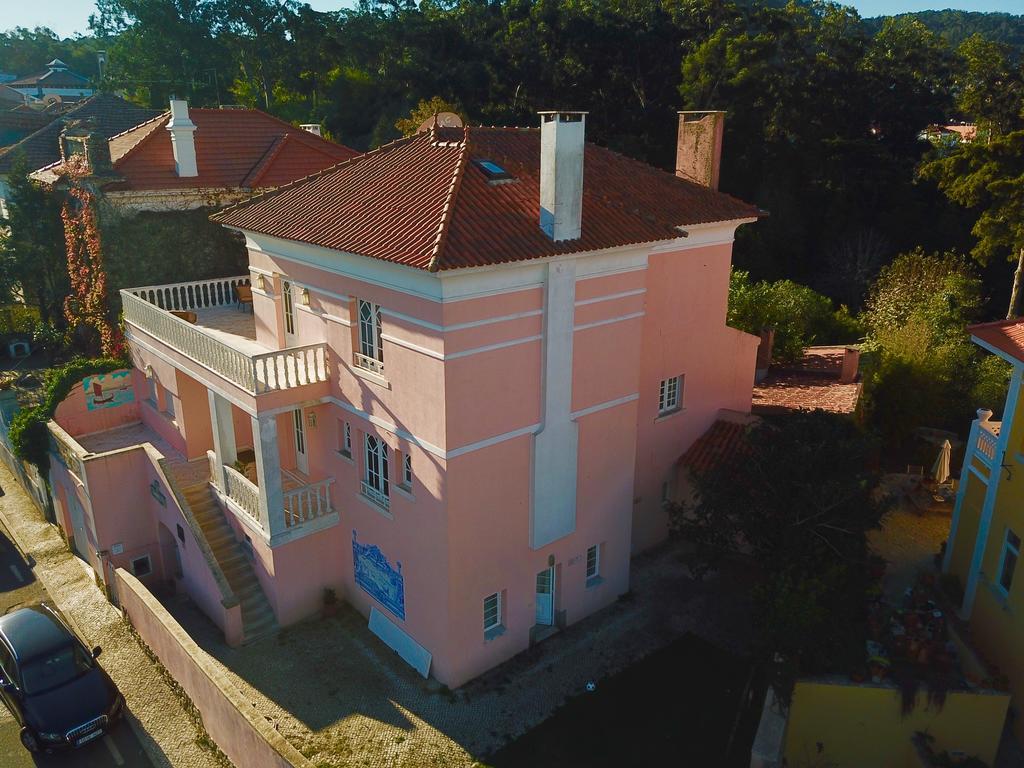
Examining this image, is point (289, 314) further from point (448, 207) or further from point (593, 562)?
point (593, 562)

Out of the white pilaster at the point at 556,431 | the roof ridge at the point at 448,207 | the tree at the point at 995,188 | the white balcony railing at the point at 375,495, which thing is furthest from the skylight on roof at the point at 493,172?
the tree at the point at 995,188

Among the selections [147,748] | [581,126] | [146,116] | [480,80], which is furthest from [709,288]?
[480,80]

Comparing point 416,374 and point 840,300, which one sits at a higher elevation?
point 416,374

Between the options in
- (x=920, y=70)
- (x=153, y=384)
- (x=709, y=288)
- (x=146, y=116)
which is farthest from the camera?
(x=920, y=70)

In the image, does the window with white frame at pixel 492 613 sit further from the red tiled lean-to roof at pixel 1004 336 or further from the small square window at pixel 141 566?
the red tiled lean-to roof at pixel 1004 336

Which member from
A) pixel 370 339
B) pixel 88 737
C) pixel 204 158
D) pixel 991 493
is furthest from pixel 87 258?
pixel 991 493

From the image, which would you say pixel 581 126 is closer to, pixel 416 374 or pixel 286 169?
pixel 416 374
